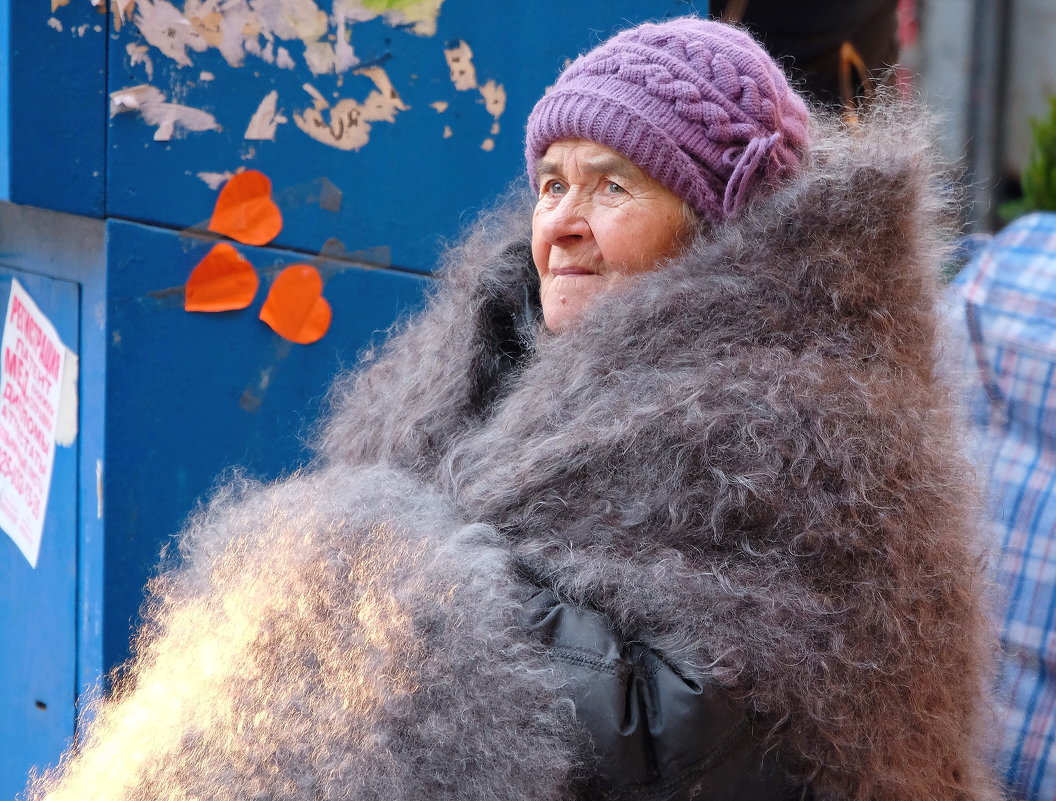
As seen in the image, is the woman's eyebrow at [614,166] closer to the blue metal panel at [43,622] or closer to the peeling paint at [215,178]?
the peeling paint at [215,178]

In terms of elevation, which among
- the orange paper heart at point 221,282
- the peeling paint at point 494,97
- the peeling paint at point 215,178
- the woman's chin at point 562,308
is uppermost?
the peeling paint at point 215,178

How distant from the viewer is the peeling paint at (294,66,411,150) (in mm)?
2357

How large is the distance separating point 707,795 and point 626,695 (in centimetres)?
17

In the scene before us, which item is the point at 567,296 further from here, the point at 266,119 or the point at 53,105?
the point at 53,105

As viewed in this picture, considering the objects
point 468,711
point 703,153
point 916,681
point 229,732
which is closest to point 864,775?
point 916,681

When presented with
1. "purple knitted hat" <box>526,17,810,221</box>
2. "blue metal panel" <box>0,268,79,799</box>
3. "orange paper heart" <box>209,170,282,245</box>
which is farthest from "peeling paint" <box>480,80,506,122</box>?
"blue metal panel" <box>0,268,79,799</box>

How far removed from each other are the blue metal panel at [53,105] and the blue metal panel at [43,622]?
0.24m

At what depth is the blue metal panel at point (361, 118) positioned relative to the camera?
2.13 meters

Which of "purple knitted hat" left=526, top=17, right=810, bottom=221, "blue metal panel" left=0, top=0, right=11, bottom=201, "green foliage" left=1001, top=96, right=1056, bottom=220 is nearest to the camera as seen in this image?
"purple knitted hat" left=526, top=17, right=810, bottom=221

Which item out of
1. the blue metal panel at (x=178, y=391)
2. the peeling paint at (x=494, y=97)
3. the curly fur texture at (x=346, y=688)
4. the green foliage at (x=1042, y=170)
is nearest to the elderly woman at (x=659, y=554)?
the curly fur texture at (x=346, y=688)

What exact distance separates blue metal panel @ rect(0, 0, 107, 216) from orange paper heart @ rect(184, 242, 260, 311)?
241 millimetres

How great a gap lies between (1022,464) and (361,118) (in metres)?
1.68

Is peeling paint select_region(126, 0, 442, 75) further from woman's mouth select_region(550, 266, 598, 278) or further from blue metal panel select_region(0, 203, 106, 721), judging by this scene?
woman's mouth select_region(550, 266, 598, 278)

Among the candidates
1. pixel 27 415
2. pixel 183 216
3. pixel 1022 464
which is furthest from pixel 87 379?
pixel 1022 464
